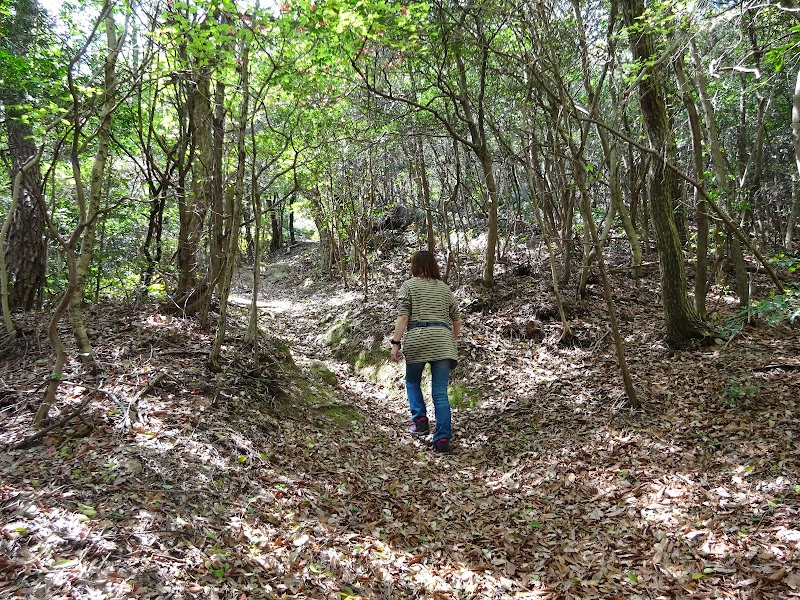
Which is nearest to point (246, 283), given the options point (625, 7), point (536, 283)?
point (536, 283)

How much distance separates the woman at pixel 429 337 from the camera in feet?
18.0

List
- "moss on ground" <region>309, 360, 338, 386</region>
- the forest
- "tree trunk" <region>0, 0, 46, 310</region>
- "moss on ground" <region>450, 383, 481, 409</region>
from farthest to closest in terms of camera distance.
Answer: "moss on ground" <region>309, 360, 338, 386</region> < "moss on ground" <region>450, 383, 481, 409</region> < "tree trunk" <region>0, 0, 46, 310</region> < the forest

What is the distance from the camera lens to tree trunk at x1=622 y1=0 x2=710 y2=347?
6.33m

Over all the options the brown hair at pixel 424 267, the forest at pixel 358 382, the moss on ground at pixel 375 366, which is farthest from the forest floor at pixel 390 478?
the brown hair at pixel 424 267

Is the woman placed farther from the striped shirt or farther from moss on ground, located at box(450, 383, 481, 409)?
moss on ground, located at box(450, 383, 481, 409)

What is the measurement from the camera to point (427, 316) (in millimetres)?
5551

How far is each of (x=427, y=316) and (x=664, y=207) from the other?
3.66m

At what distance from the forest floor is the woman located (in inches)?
17.3

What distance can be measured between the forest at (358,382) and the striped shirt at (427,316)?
3.88 ft

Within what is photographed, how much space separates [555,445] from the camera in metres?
5.24

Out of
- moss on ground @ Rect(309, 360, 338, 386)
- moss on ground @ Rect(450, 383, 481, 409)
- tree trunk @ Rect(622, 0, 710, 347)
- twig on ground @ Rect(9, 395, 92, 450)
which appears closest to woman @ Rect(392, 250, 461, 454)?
moss on ground @ Rect(450, 383, 481, 409)

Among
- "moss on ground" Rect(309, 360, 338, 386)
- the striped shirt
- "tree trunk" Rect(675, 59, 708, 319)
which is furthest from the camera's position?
"moss on ground" Rect(309, 360, 338, 386)

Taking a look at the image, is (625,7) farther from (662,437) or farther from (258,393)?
(258,393)

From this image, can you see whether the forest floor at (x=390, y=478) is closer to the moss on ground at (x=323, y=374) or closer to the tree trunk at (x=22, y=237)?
the moss on ground at (x=323, y=374)
